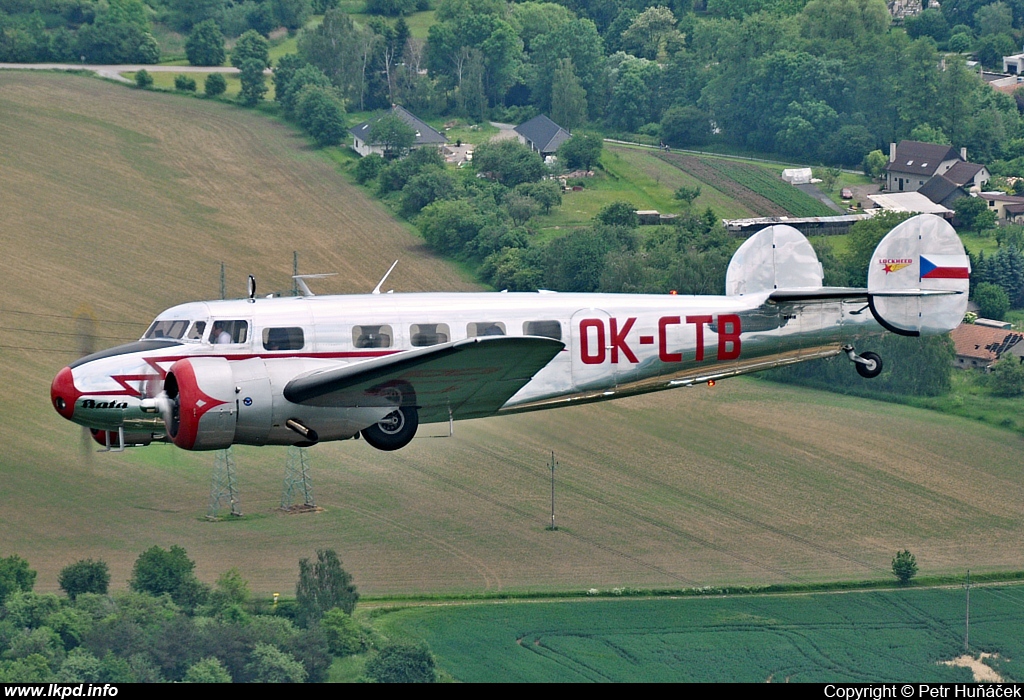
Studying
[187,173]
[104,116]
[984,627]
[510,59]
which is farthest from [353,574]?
[510,59]

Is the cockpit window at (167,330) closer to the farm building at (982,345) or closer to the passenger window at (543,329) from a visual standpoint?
the passenger window at (543,329)

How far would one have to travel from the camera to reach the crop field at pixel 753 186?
145 metres

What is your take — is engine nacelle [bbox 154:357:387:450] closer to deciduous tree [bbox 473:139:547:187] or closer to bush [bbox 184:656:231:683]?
bush [bbox 184:656:231:683]

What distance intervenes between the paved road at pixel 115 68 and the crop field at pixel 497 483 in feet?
154

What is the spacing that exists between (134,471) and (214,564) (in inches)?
304

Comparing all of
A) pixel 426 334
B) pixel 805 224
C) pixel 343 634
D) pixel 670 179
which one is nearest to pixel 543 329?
pixel 426 334

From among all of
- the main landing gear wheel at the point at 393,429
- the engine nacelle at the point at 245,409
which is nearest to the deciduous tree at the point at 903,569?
the main landing gear wheel at the point at 393,429

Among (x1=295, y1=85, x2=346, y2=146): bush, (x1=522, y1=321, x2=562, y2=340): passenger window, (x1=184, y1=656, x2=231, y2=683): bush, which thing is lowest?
(x1=184, y1=656, x2=231, y2=683): bush

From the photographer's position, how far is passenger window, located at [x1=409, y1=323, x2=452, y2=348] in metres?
42.2

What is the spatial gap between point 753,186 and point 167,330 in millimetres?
115664

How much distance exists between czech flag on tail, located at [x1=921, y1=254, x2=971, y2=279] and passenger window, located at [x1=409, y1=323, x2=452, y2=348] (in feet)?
50.5

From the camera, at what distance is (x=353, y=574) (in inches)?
3073

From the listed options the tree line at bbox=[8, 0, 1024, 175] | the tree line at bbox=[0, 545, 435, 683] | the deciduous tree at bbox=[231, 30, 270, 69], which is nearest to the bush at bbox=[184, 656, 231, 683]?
the tree line at bbox=[0, 545, 435, 683]

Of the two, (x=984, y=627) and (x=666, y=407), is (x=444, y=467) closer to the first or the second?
(x=666, y=407)
